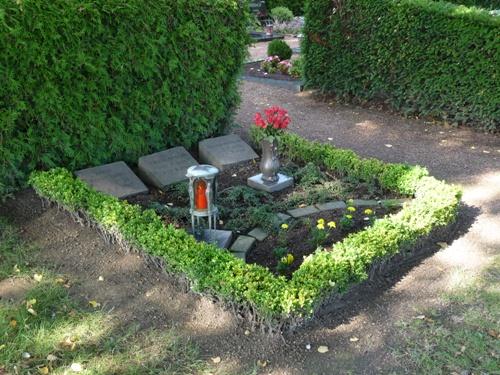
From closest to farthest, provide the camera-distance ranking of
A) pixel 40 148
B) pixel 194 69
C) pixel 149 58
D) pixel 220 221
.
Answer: pixel 220 221, pixel 40 148, pixel 149 58, pixel 194 69

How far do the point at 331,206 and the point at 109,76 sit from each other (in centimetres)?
289

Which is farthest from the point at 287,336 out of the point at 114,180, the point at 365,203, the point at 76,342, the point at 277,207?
the point at 114,180

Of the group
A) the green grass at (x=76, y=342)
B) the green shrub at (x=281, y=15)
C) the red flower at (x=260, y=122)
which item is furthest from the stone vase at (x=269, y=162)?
the green shrub at (x=281, y=15)

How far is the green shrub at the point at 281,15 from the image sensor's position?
20766 mm

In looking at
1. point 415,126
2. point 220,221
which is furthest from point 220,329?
point 415,126

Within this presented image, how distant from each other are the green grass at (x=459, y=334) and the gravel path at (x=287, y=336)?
0.36 feet

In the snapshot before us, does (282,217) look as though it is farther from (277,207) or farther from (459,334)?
(459,334)

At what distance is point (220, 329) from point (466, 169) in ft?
14.8

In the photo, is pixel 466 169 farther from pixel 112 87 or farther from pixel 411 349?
pixel 112 87

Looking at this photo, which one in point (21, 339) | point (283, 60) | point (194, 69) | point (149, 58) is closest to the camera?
point (21, 339)

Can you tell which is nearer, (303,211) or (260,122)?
(303,211)

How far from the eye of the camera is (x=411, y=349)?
12.1 feet

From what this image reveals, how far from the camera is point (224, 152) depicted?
6.97 m

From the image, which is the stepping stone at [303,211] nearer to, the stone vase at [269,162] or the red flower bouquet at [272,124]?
the stone vase at [269,162]
